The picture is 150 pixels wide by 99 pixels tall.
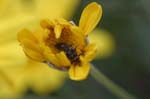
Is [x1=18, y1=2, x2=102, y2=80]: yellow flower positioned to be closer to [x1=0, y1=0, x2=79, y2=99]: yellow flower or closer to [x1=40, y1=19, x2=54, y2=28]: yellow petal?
[x1=40, y1=19, x2=54, y2=28]: yellow petal

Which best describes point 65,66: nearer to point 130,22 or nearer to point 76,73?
point 76,73

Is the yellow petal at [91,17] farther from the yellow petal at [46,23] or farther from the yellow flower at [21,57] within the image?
the yellow flower at [21,57]

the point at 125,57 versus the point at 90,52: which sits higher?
the point at 90,52

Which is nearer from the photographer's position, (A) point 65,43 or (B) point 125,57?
(A) point 65,43

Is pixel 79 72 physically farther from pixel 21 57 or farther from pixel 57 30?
pixel 21 57

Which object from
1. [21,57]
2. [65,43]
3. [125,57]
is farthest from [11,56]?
[65,43]

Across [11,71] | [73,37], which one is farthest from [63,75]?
[73,37]
